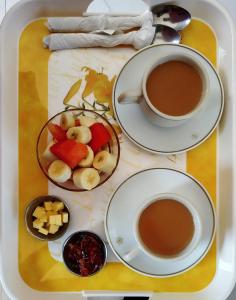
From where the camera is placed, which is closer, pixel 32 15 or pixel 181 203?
pixel 181 203

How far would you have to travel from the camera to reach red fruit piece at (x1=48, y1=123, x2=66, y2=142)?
3.79 feet

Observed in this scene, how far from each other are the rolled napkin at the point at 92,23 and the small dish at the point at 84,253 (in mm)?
465

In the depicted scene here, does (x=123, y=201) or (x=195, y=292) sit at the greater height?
(x=123, y=201)

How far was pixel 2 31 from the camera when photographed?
1190 mm

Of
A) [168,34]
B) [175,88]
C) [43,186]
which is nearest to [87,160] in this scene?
[43,186]

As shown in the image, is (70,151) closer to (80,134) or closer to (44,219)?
(80,134)

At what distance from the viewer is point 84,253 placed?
1.17 meters

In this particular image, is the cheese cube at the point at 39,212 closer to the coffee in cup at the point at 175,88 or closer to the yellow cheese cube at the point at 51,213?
the yellow cheese cube at the point at 51,213

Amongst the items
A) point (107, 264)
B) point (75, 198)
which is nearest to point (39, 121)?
point (75, 198)

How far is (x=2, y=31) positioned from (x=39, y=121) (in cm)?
22

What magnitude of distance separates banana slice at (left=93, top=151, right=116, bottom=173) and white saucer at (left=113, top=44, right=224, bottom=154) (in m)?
0.07

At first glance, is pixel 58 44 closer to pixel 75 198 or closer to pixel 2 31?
pixel 2 31

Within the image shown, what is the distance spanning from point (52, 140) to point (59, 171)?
0.09 metres

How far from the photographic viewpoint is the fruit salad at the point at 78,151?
3.68 feet
